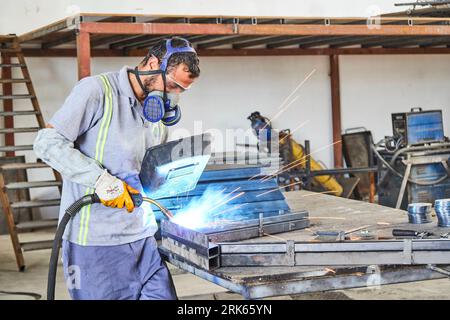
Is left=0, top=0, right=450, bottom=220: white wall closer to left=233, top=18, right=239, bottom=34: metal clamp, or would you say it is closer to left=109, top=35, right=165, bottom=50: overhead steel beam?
left=109, top=35, right=165, bottom=50: overhead steel beam

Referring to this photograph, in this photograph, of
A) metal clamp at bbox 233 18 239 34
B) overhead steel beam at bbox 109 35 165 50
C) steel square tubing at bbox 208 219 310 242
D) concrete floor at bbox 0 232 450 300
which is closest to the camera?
steel square tubing at bbox 208 219 310 242

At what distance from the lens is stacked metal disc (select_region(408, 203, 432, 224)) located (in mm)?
3326

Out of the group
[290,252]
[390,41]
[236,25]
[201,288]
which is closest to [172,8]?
[236,25]

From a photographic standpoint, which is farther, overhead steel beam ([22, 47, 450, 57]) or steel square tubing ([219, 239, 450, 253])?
overhead steel beam ([22, 47, 450, 57])

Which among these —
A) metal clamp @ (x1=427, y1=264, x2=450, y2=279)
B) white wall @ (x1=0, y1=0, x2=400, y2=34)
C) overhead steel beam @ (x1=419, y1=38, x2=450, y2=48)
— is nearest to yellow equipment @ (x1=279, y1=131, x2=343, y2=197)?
white wall @ (x1=0, y1=0, x2=400, y2=34)

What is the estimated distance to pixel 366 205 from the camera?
396cm

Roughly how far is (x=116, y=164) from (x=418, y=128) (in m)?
4.82

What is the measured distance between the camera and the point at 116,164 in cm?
312

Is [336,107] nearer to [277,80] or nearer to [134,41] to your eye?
[277,80]

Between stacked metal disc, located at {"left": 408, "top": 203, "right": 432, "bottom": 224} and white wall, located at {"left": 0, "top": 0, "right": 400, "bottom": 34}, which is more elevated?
white wall, located at {"left": 0, "top": 0, "right": 400, "bottom": 34}

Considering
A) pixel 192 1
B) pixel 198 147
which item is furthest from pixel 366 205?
pixel 192 1

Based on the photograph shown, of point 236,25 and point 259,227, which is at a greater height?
point 236,25

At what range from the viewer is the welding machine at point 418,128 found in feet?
23.9

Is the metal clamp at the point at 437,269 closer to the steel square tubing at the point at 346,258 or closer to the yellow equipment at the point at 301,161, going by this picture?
the steel square tubing at the point at 346,258
